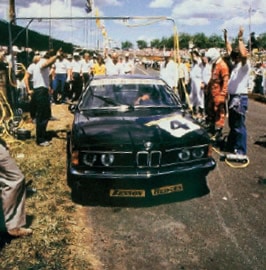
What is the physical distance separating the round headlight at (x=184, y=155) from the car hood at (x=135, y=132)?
11 cm

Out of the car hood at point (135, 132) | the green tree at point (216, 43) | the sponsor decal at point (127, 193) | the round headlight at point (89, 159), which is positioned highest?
the green tree at point (216, 43)

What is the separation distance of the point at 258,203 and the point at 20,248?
123 inches

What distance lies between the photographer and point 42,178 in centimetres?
582

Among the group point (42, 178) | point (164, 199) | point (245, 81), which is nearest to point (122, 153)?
point (164, 199)

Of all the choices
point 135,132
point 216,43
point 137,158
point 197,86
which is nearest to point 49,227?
point 137,158

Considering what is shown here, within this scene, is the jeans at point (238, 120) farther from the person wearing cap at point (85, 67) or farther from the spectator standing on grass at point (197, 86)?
the person wearing cap at point (85, 67)

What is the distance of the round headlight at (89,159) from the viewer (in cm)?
457

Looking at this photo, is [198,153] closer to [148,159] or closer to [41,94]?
[148,159]

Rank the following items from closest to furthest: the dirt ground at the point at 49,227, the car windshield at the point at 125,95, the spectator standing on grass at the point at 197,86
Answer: the dirt ground at the point at 49,227
the car windshield at the point at 125,95
the spectator standing on grass at the point at 197,86

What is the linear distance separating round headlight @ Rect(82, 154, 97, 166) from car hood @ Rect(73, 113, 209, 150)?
0.13m

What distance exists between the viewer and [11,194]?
3760mm

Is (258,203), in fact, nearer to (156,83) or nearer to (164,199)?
(164,199)

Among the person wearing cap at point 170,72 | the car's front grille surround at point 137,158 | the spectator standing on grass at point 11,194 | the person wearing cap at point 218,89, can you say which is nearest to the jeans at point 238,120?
the person wearing cap at point 218,89

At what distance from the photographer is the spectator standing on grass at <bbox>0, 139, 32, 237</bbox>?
12.3 ft
